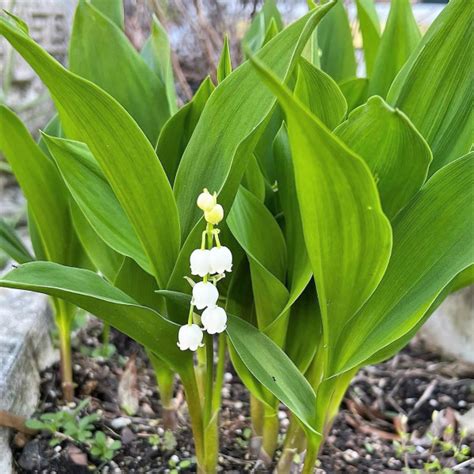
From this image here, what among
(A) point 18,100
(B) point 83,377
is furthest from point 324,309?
(A) point 18,100

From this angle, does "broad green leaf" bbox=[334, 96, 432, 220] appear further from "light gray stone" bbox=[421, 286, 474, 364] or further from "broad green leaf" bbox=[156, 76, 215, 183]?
"light gray stone" bbox=[421, 286, 474, 364]

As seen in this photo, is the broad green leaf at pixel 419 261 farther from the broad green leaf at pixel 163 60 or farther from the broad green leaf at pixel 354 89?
the broad green leaf at pixel 163 60

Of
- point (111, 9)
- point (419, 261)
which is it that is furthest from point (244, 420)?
point (111, 9)

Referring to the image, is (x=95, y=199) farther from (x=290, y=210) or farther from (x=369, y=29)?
(x=369, y=29)

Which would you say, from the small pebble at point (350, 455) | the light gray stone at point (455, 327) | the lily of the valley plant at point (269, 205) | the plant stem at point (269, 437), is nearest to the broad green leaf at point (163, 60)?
the lily of the valley plant at point (269, 205)

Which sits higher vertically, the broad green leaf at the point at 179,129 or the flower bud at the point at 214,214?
the broad green leaf at the point at 179,129

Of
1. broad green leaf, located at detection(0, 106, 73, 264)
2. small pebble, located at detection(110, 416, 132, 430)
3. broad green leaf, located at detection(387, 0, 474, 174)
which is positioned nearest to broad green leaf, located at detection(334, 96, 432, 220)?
broad green leaf, located at detection(387, 0, 474, 174)
